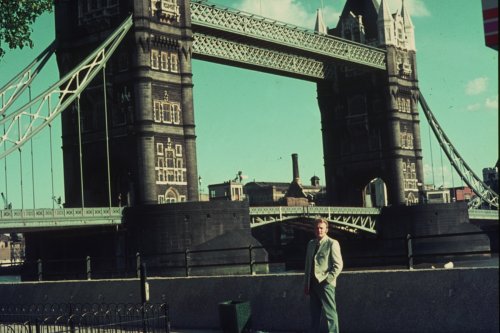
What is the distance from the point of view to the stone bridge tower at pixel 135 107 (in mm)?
51812

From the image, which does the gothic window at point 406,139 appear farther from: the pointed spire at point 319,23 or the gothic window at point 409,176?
the pointed spire at point 319,23

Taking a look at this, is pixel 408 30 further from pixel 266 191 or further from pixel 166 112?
pixel 266 191

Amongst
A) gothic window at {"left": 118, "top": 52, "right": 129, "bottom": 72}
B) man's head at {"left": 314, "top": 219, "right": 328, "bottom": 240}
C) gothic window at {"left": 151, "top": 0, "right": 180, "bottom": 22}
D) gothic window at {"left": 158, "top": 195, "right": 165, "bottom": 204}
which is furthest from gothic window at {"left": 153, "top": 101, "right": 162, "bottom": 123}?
man's head at {"left": 314, "top": 219, "right": 328, "bottom": 240}

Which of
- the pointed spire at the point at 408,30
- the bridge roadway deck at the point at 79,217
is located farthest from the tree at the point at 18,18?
the pointed spire at the point at 408,30

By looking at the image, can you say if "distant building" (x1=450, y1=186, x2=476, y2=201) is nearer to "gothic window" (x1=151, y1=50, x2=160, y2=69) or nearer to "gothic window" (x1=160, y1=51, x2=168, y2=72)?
"gothic window" (x1=160, y1=51, x2=168, y2=72)

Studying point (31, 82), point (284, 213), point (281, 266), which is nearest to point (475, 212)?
point (281, 266)

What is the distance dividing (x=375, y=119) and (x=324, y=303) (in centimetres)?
6713

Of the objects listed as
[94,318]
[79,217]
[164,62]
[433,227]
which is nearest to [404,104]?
[433,227]

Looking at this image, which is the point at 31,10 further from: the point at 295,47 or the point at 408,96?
the point at 408,96

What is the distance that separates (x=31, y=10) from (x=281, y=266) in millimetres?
64876

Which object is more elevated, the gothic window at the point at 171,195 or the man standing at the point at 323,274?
the gothic window at the point at 171,195

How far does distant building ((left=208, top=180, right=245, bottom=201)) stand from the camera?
12764 cm

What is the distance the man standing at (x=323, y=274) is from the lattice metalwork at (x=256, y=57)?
4720 centimetres

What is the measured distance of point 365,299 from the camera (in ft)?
45.1
